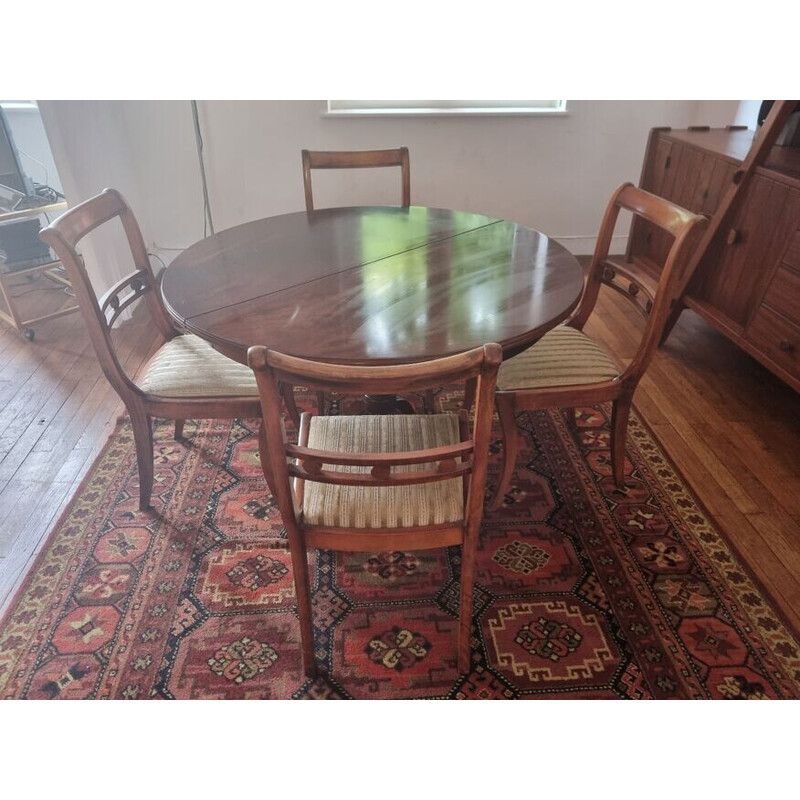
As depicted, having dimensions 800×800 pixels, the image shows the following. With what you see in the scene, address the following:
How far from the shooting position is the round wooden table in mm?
1283

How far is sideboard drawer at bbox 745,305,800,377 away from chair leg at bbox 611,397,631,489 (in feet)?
2.29

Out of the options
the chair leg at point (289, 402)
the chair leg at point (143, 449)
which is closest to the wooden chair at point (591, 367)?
the chair leg at point (289, 402)

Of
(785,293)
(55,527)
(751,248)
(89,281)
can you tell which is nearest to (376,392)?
(89,281)

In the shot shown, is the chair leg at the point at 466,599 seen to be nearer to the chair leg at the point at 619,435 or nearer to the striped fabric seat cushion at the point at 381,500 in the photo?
the striped fabric seat cushion at the point at 381,500

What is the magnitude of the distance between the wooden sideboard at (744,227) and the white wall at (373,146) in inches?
21.9

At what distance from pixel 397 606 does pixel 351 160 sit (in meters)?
1.63

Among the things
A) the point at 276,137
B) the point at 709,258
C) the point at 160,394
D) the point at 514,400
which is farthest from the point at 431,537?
the point at 276,137

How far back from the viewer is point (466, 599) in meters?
1.28

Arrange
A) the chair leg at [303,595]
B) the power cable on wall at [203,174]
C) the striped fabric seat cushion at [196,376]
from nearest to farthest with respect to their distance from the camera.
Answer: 1. the chair leg at [303,595]
2. the striped fabric seat cushion at [196,376]
3. the power cable on wall at [203,174]

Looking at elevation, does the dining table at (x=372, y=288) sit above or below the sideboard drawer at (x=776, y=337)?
above

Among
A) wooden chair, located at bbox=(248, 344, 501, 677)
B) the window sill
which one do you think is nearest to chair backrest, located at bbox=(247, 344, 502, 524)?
wooden chair, located at bbox=(248, 344, 501, 677)

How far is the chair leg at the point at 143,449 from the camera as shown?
1.60m

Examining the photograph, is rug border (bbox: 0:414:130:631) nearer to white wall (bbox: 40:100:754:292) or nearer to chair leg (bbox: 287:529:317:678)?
chair leg (bbox: 287:529:317:678)

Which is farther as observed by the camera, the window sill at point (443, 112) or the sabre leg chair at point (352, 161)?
the window sill at point (443, 112)
